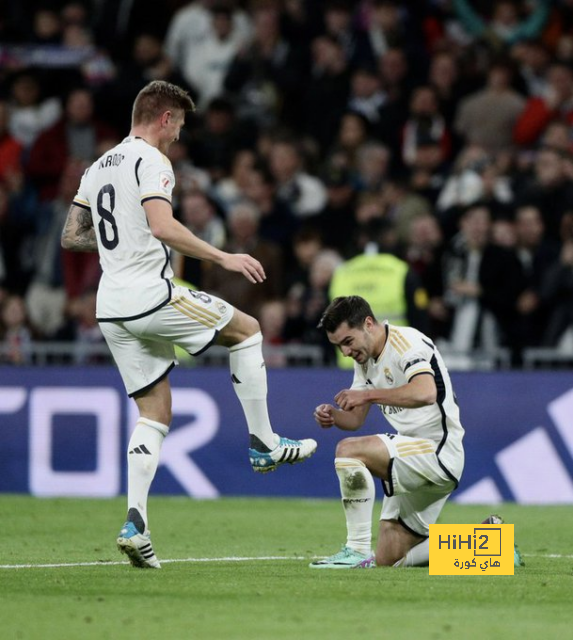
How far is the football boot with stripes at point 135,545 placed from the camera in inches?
309

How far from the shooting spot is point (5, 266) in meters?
16.7

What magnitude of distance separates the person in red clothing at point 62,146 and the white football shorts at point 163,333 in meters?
9.12

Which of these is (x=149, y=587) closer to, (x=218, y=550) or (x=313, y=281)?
(x=218, y=550)

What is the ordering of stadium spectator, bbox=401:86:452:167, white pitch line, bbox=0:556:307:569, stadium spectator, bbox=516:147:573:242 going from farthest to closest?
stadium spectator, bbox=401:86:452:167 → stadium spectator, bbox=516:147:573:242 → white pitch line, bbox=0:556:307:569

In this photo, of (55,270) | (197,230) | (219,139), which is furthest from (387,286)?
(219,139)

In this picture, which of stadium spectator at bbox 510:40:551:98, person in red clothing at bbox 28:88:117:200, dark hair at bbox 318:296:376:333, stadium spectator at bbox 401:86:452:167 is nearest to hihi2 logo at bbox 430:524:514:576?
dark hair at bbox 318:296:376:333

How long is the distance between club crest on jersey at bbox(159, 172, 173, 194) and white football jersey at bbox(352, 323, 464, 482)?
1683mm

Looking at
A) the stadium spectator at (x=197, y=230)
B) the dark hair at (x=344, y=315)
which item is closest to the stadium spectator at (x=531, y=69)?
the stadium spectator at (x=197, y=230)

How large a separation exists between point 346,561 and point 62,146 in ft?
32.5

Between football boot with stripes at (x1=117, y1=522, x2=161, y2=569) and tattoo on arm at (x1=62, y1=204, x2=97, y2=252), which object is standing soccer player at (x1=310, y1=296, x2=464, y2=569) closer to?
football boot with stripes at (x1=117, y1=522, x2=161, y2=569)

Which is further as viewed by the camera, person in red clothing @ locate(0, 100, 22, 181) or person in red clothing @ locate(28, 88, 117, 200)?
person in red clothing @ locate(0, 100, 22, 181)

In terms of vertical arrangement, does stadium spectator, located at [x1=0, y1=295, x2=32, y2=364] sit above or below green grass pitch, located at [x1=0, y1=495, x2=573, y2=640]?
above

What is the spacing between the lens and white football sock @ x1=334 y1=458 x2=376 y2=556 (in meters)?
8.39

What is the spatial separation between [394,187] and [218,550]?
21.6 feet
